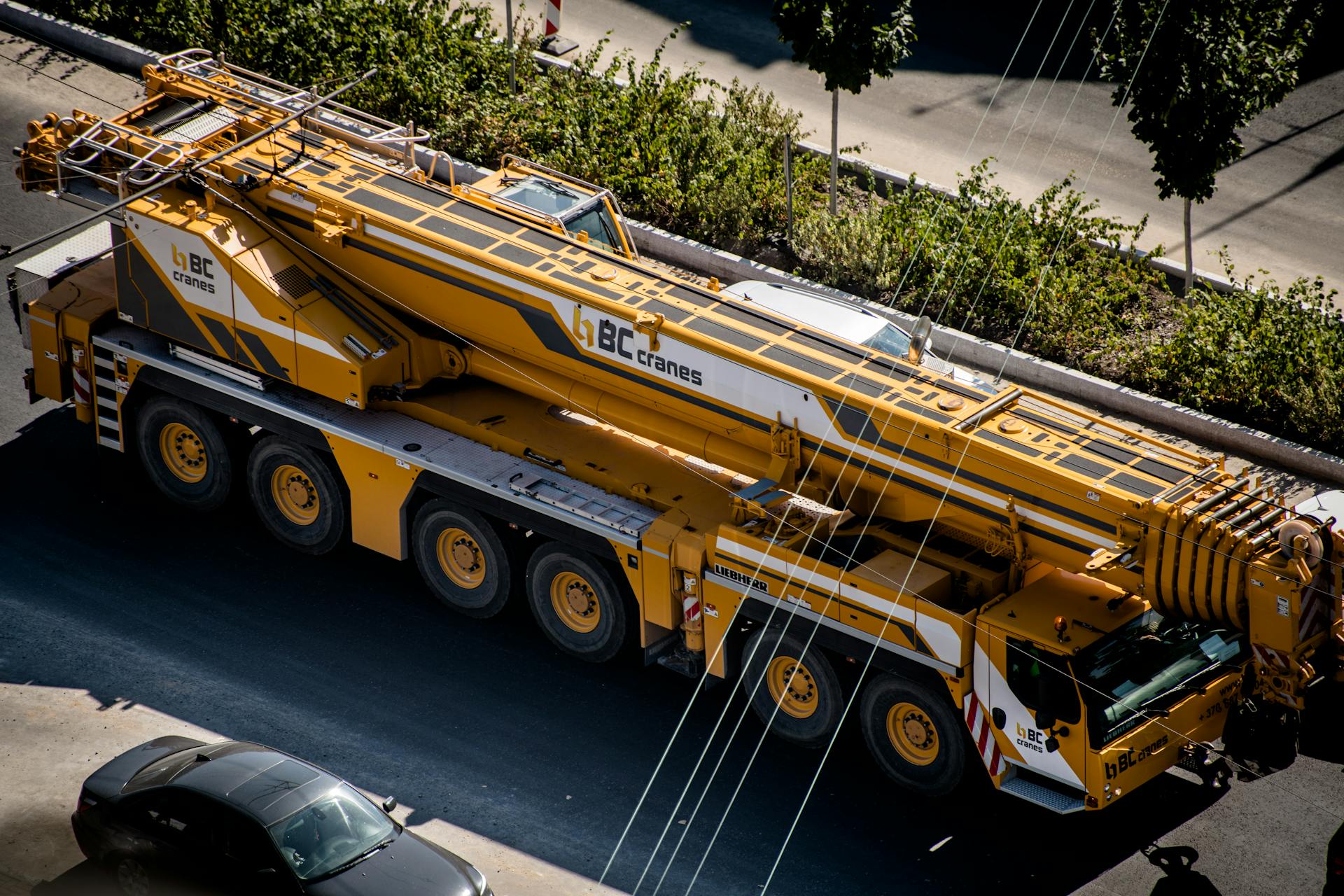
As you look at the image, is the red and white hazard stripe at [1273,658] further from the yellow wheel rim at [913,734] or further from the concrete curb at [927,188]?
the concrete curb at [927,188]

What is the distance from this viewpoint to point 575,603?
1316 centimetres

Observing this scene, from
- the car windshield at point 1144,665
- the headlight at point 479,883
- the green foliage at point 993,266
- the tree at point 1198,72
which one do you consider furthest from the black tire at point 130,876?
the tree at point 1198,72

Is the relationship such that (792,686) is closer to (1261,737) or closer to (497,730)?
(497,730)

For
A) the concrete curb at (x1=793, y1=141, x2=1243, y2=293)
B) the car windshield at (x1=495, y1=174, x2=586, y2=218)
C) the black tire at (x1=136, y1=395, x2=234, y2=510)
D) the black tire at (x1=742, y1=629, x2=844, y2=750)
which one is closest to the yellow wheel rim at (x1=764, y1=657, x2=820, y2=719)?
the black tire at (x1=742, y1=629, x2=844, y2=750)

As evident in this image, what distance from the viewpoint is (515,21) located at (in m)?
23.5

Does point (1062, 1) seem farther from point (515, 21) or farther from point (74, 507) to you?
point (74, 507)

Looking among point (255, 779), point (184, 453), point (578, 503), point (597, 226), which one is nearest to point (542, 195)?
point (597, 226)

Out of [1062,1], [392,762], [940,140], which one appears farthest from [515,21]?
[392,762]

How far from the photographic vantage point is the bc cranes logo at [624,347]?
12258mm

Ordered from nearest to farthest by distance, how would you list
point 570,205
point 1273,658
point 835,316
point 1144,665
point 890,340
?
point 1273,658 → point 1144,665 → point 570,205 → point 890,340 → point 835,316

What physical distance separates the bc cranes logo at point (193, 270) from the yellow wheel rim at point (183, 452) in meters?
1.57

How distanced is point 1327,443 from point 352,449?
33.5 feet

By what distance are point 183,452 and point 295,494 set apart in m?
1.35

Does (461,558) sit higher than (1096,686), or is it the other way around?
(1096,686)
